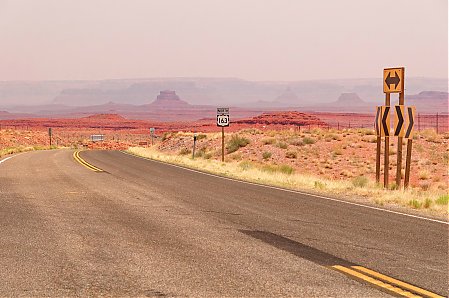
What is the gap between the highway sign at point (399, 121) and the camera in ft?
54.6

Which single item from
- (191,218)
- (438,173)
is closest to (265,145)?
(438,173)

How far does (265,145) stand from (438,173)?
53.4 feet

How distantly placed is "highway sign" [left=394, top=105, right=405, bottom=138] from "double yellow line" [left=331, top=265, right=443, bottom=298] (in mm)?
10466

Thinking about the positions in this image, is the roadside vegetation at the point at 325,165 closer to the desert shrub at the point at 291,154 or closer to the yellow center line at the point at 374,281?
the desert shrub at the point at 291,154

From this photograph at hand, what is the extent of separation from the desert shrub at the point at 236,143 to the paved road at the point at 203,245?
30671mm

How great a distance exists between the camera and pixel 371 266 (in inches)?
280

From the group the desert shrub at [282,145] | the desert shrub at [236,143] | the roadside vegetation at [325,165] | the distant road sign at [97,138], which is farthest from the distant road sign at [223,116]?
the distant road sign at [97,138]

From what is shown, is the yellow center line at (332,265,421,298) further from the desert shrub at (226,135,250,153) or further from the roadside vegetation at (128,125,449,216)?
the desert shrub at (226,135,250,153)

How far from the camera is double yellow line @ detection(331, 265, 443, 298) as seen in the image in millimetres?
5926

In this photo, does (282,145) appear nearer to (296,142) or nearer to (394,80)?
(296,142)

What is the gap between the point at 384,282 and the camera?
6.33 metres

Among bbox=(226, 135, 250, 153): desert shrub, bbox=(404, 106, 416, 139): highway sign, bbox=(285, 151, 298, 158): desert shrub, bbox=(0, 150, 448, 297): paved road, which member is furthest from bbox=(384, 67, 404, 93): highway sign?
bbox=(226, 135, 250, 153): desert shrub

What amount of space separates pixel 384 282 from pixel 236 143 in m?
39.9

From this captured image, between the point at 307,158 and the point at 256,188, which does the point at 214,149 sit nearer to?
the point at 307,158
